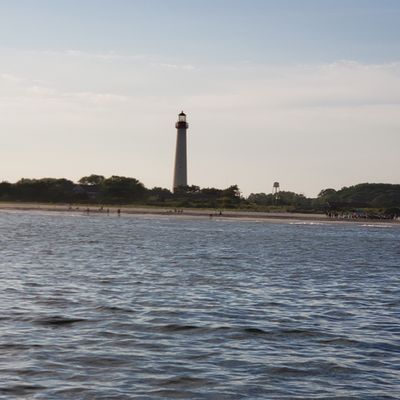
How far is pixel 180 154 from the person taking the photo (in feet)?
565

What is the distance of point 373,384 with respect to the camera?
16750 millimetres

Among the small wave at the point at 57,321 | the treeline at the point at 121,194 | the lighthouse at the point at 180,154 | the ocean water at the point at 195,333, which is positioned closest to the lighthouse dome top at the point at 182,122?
the lighthouse at the point at 180,154

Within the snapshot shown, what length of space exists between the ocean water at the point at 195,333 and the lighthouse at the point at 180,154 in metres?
131

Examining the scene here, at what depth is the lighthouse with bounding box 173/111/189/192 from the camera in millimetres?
173125

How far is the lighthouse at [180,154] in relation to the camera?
173 metres

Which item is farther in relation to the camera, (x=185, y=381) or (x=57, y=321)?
(x=57, y=321)

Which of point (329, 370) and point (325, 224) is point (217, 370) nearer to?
point (329, 370)

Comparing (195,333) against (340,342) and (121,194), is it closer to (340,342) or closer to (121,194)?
(340,342)

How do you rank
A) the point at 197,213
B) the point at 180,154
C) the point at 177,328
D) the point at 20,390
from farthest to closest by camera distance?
the point at 180,154 < the point at 197,213 < the point at 177,328 < the point at 20,390

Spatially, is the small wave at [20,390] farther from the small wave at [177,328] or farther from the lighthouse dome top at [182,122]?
the lighthouse dome top at [182,122]

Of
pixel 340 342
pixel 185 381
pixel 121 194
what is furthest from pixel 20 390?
pixel 121 194

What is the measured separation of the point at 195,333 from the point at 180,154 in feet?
496

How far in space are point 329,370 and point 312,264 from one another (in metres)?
30.7

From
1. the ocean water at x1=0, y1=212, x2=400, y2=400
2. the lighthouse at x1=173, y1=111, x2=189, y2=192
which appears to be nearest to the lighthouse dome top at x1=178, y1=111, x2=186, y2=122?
the lighthouse at x1=173, y1=111, x2=189, y2=192
